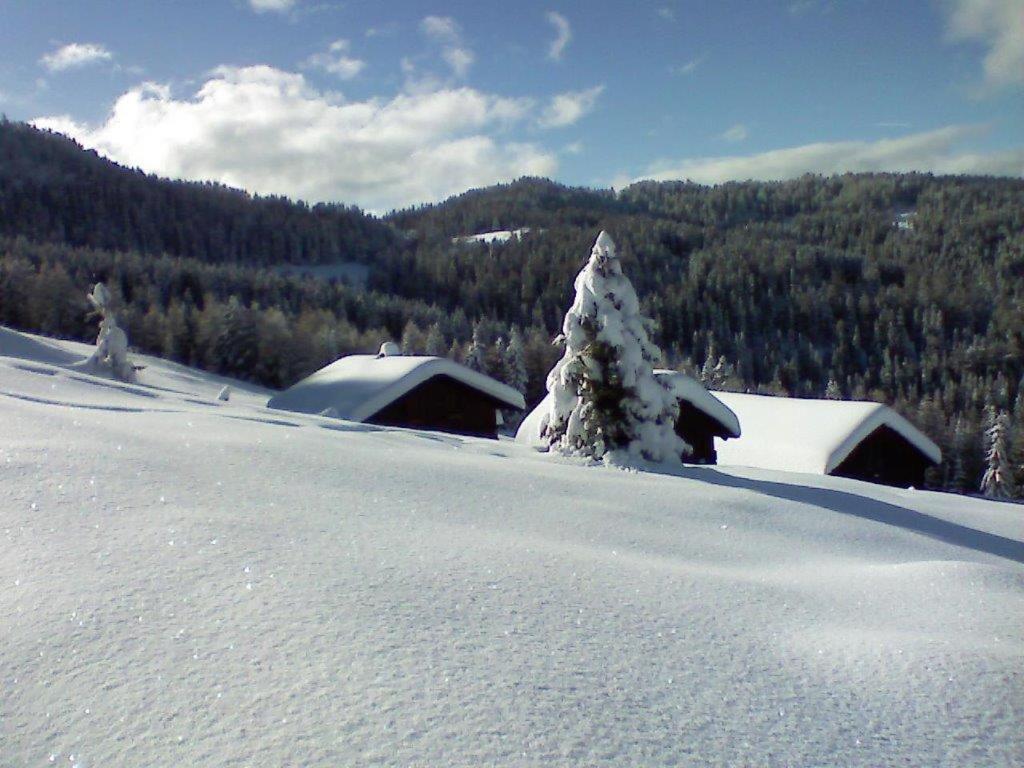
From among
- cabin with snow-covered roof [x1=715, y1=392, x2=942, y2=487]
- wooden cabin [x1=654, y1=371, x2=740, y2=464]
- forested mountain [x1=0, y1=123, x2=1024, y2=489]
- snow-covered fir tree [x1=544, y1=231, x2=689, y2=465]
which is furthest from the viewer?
forested mountain [x1=0, y1=123, x2=1024, y2=489]

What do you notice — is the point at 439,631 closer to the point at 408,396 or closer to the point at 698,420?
the point at 408,396

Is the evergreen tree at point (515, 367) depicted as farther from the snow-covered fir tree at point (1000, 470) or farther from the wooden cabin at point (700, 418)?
the wooden cabin at point (700, 418)

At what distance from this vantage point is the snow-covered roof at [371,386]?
1875cm

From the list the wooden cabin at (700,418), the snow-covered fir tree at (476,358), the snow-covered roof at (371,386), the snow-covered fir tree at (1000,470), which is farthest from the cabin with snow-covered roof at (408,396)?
the snow-covered fir tree at (476,358)

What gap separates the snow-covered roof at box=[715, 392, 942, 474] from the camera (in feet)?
65.7

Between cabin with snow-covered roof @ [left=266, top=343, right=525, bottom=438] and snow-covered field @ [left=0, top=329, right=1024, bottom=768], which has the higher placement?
cabin with snow-covered roof @ [left=266, top=343, right=525, bottom=438]

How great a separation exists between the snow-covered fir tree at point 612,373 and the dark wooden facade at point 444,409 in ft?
24.9

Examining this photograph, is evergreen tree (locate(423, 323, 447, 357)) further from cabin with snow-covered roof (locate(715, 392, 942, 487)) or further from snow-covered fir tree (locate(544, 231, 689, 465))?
snow-covered fir tree (locate(544, 231, 689, 465))

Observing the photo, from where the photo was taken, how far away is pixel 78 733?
254 cm

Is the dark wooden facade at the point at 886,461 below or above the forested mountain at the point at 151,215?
below

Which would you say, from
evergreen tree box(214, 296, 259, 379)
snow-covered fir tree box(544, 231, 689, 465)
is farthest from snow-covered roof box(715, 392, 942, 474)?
A: evergreen tree box(214, 296, 259, 379)

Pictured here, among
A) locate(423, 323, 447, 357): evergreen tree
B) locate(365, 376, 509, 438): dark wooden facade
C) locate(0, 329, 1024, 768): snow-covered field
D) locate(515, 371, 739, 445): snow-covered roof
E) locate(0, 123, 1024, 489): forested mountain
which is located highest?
locate(0, 123, 1024, 489): forested mountain

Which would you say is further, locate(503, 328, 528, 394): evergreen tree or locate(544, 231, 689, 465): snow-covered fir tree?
locate(503, 328, 528, 394): evergreen tree

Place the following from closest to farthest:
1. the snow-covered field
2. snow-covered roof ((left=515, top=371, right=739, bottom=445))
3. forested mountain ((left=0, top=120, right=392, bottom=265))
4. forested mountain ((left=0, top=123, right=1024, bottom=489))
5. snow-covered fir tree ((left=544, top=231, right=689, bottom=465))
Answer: the snow-covered field → snow-covered fir tree ((left=544, top=231, right=689, bottom=465)) → snow-covered roof ((left=515, top=371, right=739, bottom=445)) → forested mountain ((left=0, top=123, right=1024, bottom=489)) → forested mountain ((left=0, top=120, right=392, bottom=265))
